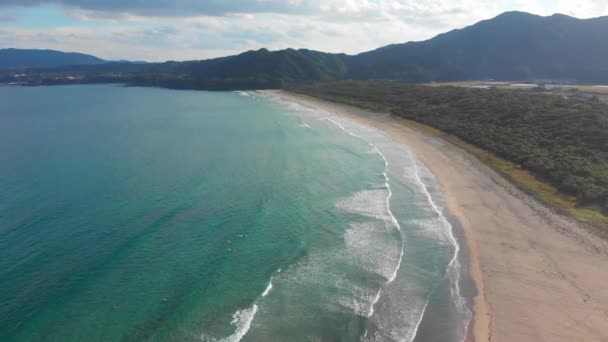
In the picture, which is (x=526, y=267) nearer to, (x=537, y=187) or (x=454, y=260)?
(x=454, y=260)

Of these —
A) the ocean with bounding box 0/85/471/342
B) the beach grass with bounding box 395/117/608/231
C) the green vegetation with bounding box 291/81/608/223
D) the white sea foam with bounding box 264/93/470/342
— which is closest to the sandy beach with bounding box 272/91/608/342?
the beach grass with bounding box 395/117/608/231

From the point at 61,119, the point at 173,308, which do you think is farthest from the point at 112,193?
the point at 61,119

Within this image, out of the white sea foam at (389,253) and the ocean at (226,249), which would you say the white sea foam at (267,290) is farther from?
the white sea foam at (389,253)

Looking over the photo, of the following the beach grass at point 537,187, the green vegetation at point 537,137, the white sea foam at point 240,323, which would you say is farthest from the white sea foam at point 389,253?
the green vegetation at point 537,137

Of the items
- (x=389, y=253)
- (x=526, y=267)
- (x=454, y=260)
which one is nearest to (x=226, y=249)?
(x=389, y=253)

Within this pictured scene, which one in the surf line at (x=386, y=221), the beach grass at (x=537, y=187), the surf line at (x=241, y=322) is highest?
the beach grass at (x=537, y=187)

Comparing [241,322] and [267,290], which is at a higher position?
[241,322]

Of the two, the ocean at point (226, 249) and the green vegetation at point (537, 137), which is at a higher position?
the green vegetation at point (537, 137)
